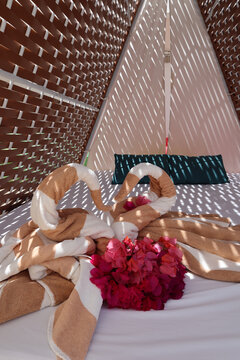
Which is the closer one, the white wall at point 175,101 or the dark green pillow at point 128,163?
the dark green pillow at point 128,163

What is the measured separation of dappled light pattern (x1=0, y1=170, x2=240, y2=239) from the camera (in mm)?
1787

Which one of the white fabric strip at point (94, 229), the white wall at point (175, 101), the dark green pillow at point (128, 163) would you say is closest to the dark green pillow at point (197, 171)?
the dark green pillow at point (128, 163)

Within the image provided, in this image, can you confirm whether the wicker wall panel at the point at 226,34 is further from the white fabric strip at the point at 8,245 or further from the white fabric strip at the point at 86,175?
the white fabric strip at the point at 8,245

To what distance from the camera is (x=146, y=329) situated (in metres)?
0.73

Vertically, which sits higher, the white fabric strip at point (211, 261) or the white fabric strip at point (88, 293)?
the white fabric strip at point (211, 261)

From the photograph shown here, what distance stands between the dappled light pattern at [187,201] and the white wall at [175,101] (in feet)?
2.79

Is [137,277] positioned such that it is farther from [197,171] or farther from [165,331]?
[197,171]

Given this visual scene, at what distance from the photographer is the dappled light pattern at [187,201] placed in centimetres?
179

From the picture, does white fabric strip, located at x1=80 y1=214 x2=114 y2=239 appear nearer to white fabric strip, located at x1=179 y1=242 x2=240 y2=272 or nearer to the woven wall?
white fabric strip, located at x1=179 y1=242 x2=240 y2=272

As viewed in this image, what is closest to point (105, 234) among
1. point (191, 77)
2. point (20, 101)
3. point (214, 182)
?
point (20, 101)

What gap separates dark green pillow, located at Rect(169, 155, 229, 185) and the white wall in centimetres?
76

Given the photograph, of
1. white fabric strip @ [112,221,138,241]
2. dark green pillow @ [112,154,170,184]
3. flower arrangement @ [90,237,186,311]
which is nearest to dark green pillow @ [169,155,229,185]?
dark green pillow @ [112,154,170,184]

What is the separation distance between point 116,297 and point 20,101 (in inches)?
50.1

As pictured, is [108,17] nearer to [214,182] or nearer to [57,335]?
[214,182]
